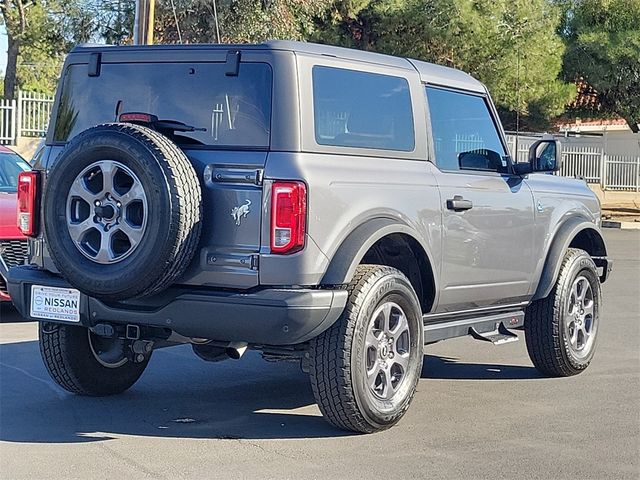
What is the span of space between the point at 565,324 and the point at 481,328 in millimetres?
953

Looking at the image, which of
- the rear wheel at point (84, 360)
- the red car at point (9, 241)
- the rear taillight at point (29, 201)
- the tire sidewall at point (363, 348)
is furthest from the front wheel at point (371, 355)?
the red car at point (9, 241)

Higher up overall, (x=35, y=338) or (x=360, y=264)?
(x=360, y=264)

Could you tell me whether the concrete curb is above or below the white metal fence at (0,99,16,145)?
below

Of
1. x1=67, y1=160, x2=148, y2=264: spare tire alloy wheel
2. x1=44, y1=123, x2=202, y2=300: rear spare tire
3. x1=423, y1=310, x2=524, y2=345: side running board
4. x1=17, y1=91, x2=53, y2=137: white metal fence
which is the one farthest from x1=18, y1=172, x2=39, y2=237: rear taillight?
x1=17, y1=91, x2=53, y2=137: white metal fence

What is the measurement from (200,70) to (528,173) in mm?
2687

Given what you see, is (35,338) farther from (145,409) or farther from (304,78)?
(304,78)

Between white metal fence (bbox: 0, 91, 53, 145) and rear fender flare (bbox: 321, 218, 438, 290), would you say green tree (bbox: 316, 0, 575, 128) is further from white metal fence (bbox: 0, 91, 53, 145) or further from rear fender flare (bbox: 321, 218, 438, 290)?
rear fender flare (bbox: 321, 218, 438, 290)

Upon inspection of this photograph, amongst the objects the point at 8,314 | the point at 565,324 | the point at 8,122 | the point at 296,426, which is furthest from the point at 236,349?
the point at 8,122

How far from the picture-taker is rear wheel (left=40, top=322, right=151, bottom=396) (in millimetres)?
6406

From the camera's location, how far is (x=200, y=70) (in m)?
5.75

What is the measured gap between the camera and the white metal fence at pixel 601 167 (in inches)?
1211

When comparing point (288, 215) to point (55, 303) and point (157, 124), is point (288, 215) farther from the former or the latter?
point (55, 303)

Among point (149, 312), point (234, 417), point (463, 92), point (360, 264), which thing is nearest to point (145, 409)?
point (234, 417)

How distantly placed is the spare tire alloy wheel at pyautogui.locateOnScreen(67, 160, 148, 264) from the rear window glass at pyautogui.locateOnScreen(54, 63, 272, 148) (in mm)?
482
